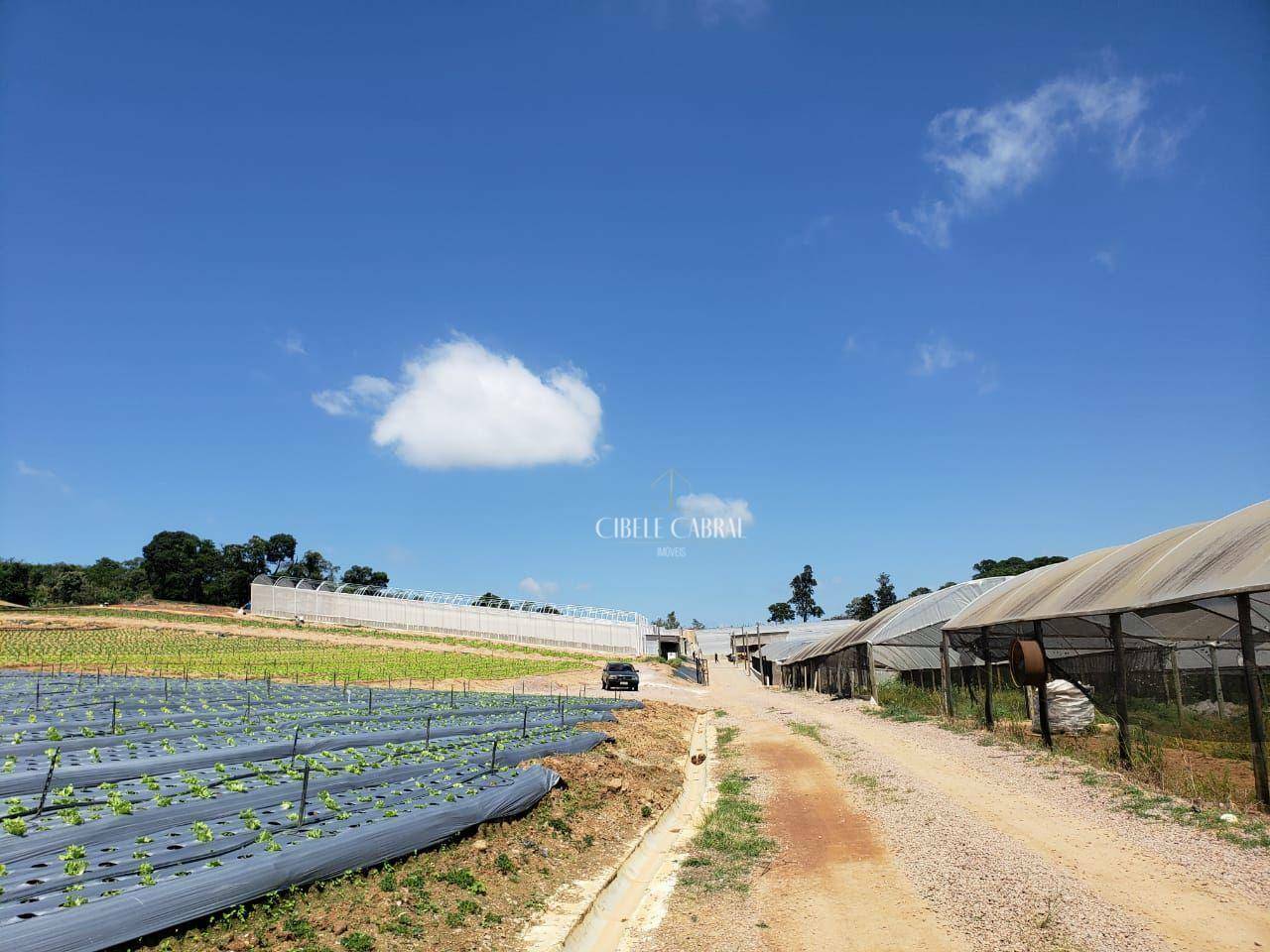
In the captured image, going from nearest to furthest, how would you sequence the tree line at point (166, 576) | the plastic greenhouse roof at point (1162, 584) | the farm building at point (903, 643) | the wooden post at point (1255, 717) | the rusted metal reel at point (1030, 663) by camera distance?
the wooden post at point (1255, 717)
the plastic greenhouse roof at point (1162, 584)
the rusted metal reel at point (1030, 663)
the farm building at point (903, 643)
the tree line at point (166, 576)

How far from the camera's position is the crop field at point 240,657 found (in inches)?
1618

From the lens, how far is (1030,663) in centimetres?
1652

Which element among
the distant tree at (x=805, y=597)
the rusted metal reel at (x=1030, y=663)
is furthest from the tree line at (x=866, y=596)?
the rusted metal reel at (x=1030, y=663)

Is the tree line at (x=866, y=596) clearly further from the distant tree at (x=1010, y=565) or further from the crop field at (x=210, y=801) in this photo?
the crop field at (x=210, y=801)

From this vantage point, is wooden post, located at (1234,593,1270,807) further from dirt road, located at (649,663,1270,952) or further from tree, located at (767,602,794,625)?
tree, located at (767,602,794,625)

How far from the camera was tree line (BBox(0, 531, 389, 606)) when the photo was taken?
358 ft

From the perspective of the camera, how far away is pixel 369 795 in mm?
10453

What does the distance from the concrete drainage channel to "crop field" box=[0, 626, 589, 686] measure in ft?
82.8

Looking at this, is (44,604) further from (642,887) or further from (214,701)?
(642,887)

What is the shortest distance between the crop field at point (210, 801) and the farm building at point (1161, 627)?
1113 centimetres

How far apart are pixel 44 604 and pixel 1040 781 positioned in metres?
129

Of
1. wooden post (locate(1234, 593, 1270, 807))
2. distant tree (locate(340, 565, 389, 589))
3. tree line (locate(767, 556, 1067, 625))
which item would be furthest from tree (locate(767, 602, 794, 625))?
wooden post (locate(1234, 593, 1270, 807))

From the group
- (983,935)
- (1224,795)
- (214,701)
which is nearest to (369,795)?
(983,935)

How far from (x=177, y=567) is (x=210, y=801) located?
137m
